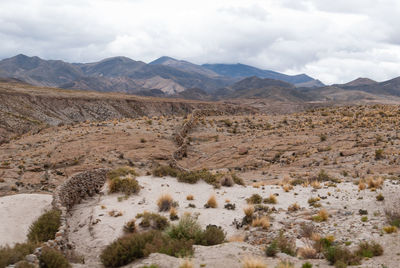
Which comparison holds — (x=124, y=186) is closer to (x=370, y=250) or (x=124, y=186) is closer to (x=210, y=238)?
(x=210, y=238)

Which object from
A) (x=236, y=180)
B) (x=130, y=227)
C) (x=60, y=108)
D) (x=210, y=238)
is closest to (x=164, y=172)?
(x=236, y=180)

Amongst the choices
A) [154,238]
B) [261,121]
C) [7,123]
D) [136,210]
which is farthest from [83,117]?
[154,238]

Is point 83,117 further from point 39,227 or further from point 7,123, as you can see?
point 39,227

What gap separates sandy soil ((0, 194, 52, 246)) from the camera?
37.4 feet

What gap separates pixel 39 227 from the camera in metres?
10.9

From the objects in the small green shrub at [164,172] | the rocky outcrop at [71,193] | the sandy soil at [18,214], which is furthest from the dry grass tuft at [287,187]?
the sandy soil at [18,214]

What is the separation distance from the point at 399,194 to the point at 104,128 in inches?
1107

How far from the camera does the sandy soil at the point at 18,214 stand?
1140cm

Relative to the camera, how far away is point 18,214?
13281mm

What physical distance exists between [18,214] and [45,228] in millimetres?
3586

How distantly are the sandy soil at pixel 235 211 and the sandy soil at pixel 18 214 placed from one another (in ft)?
5.28

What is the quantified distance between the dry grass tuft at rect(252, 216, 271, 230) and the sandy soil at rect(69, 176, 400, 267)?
0.67ft

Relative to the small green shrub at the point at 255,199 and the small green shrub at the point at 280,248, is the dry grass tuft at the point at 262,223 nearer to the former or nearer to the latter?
the small green shrub at the point at 280,248

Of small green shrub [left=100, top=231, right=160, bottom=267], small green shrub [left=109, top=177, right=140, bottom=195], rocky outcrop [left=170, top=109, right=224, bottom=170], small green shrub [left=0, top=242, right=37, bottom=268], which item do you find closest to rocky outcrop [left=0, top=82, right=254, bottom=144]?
rocky outcrop [left=170, top=109, right=224, bottom=170]
